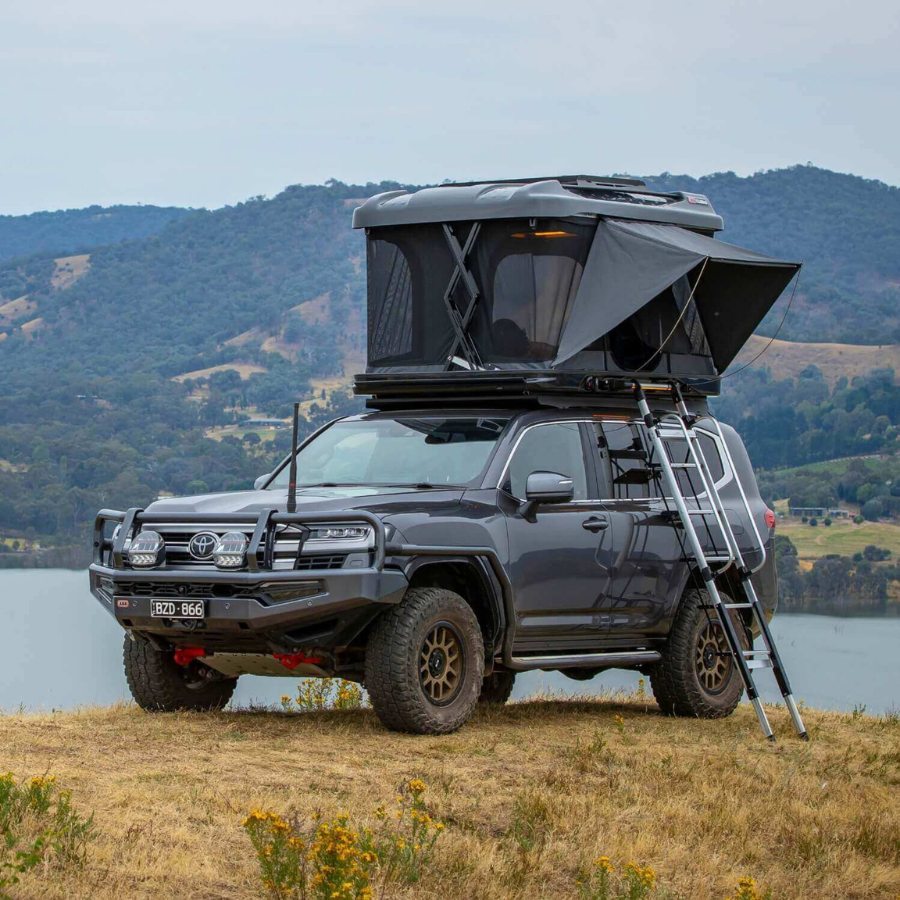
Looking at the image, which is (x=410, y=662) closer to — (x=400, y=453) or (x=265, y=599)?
(x=265, y=599)

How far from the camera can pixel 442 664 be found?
947 cm

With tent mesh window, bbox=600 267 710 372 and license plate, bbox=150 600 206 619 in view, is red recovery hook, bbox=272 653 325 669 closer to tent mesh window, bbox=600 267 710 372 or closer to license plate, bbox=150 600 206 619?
license plate, bbox=150 600 206 619

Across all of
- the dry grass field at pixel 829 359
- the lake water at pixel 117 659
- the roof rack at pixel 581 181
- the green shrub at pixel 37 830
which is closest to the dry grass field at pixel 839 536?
the lake water at pixel 117 659

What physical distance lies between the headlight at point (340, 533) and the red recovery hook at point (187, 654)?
1127mm

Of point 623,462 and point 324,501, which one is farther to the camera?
point 623,462

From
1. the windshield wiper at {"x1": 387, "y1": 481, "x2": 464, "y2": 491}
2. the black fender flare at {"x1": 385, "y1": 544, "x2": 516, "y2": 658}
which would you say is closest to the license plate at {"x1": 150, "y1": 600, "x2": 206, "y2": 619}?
the black fender flare at {"x1": 385, "y1": 544, "x2": 516, "y2": 658}

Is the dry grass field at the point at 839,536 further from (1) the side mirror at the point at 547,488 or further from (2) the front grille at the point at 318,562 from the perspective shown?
(2) the front grille at the point at 318,562

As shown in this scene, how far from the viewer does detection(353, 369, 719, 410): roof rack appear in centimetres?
Result: 1058

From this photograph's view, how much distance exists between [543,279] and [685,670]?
9.17 ft

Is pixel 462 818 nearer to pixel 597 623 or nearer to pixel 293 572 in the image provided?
pixel 293 572

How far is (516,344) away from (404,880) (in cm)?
512

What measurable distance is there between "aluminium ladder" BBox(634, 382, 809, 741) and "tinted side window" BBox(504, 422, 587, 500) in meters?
0.51

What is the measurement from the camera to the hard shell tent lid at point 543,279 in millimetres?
10695

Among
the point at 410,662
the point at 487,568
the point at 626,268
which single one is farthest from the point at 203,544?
the point at 626,268
